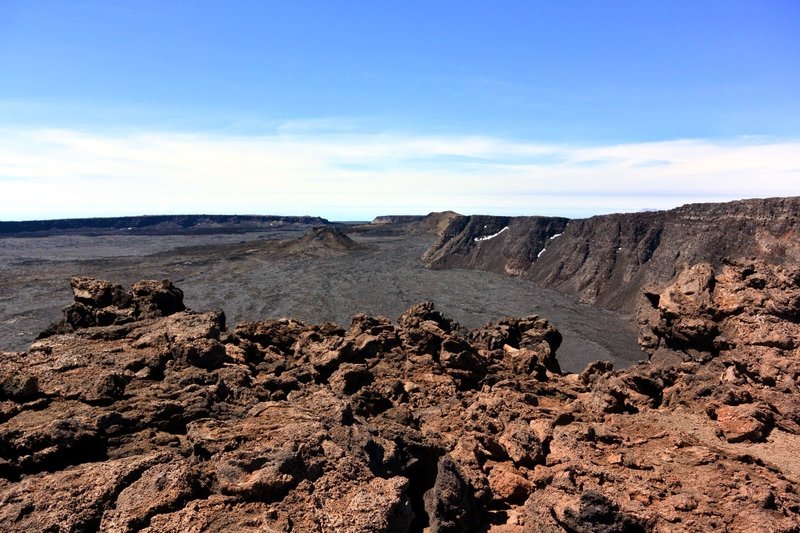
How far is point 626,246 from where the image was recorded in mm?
60469

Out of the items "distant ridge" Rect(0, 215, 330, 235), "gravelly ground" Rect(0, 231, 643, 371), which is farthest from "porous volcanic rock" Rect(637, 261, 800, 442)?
"distant ridge" Rect(0, 215, 330, 235)

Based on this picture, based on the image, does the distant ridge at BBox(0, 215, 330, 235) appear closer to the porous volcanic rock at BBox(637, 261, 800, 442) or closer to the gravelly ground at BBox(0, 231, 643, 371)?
the gravelly ground at BBox(0, 231, 643, 371)

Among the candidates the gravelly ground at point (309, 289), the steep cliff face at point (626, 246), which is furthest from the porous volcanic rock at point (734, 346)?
the gravelly ground at point (309, 289)

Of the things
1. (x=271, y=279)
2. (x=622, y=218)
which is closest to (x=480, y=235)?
(x=622, y=218)

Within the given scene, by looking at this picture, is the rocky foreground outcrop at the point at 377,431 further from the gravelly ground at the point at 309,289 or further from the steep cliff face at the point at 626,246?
the gravelly ground at the point at 309,289

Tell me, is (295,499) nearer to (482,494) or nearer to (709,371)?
(482,494)

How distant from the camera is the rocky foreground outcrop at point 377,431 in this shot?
22.1 feet

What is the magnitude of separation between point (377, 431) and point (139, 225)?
190 m

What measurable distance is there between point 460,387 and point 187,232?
163 meters

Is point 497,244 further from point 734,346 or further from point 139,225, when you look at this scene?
point 139,225

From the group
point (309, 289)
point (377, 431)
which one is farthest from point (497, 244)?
point (377, 431)

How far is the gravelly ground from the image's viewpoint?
4353cm

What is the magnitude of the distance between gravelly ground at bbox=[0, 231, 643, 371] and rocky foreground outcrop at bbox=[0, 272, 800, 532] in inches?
805

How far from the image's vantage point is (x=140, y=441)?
8094 mm
